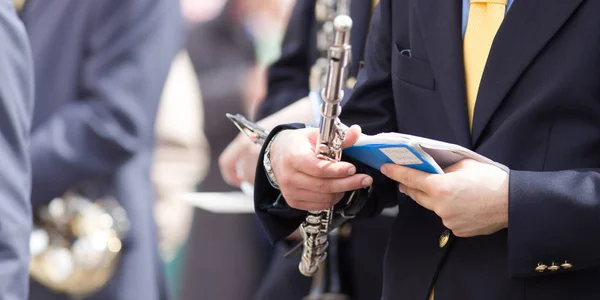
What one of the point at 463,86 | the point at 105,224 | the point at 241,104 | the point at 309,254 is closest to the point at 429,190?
the point at 463,86

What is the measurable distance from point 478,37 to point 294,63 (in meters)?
1.41

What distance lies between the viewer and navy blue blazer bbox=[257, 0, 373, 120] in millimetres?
3172

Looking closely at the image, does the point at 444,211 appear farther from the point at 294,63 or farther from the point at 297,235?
the point at 294,63

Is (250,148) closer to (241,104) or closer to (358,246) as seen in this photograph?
(358,246)

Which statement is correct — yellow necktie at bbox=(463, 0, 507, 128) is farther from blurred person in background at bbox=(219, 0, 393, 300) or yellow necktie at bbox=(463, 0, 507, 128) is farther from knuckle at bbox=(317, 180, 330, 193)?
blurred person in background at bbox=(219, 0, 393, 300)

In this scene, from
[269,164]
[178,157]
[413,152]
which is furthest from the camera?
[178,157]

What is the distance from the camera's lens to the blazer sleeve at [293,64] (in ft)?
10.4

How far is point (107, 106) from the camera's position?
133 inches

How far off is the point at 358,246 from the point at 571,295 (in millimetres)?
1111

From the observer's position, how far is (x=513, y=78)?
1794 millimetres

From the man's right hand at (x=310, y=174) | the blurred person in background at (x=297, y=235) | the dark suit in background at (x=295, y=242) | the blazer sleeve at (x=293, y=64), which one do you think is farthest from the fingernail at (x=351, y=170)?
the blazer sleeve at (x=293, y=64)

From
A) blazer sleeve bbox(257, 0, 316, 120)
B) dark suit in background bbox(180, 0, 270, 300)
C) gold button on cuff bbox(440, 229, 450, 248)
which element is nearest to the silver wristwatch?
gold button on cuff bbox(440, 229, 450, 248)

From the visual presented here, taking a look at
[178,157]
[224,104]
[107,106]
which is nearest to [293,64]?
[107,106]

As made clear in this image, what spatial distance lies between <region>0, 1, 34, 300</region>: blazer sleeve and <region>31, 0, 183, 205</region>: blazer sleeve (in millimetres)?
1181
